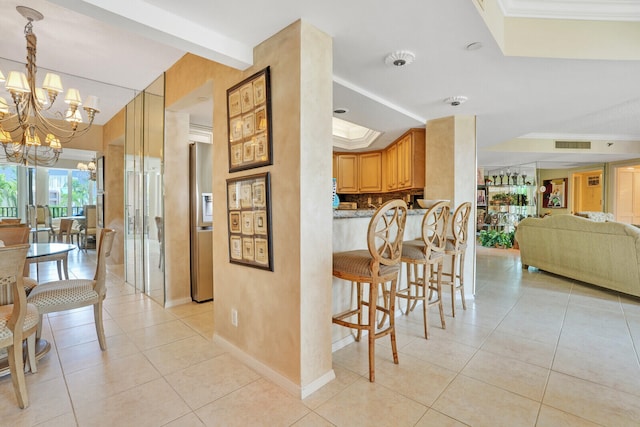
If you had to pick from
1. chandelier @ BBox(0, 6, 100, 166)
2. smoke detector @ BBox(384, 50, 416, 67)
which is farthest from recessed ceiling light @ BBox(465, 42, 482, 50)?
chandelier @ BBox(0, 6, 100, 166)

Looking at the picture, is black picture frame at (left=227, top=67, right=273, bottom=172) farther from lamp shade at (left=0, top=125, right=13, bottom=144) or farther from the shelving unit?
the shelving unit

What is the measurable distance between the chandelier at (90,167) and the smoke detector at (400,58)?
485 centimetres

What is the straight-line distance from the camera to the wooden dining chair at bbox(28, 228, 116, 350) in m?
2.12

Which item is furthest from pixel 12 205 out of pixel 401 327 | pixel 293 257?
pixel 401 327

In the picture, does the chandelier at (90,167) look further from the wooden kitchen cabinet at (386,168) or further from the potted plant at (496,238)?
the potted plant at (496,238)

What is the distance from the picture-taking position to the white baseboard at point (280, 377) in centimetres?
179

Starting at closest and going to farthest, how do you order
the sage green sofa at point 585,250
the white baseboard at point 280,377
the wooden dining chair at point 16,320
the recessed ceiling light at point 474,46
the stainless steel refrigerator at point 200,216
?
the wooden dining chair at point 16,320
the white baseboard at point 280,377
the recessed ceiling light at point 474,46
the stainless steel refrigerator at point 200,216
the sage green sofa at point 585,250

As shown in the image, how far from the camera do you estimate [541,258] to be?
16.3 ft

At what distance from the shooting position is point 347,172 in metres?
5.95

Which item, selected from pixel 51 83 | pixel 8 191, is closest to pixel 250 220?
pixel 51 83

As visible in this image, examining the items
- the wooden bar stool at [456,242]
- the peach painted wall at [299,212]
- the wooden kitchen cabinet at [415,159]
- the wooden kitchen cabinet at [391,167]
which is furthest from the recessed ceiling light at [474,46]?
the wooden kitchen cabinet at [391,167]

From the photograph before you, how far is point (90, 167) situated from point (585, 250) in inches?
301

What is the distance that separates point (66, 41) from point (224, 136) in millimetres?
1778

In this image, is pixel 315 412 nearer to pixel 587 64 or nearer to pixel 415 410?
pixel 415 410
